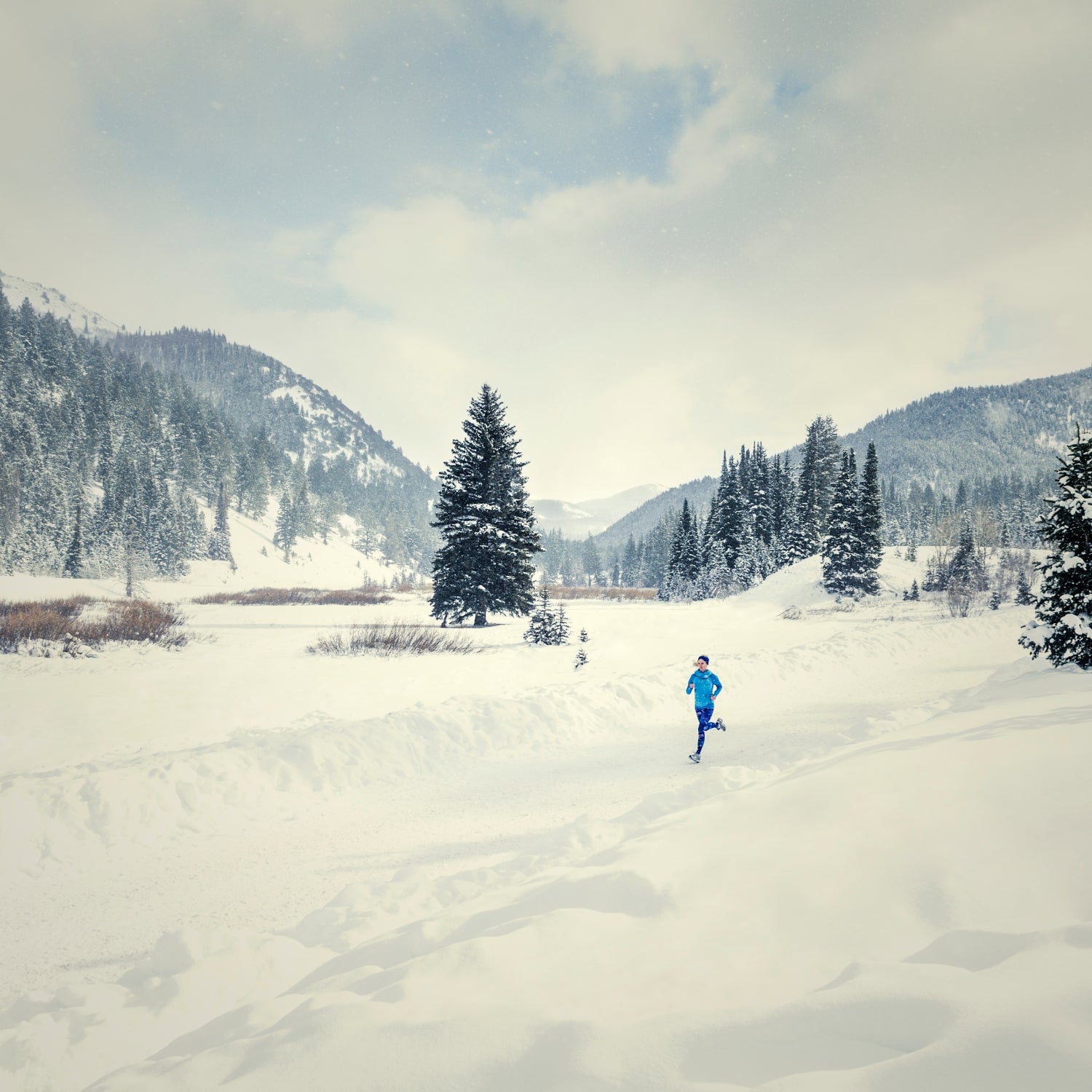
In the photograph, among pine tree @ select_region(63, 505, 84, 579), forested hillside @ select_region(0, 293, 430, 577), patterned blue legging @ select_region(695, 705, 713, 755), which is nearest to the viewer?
patterned blue legging @ select_region(695, 705, 713, 755)

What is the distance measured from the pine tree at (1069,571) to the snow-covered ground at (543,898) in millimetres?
1014

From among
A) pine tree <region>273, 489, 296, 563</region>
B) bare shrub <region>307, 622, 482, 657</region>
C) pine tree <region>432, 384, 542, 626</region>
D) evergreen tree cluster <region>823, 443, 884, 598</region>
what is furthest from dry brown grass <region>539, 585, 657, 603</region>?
pine tree <region>273, 489, 296, 563</region>

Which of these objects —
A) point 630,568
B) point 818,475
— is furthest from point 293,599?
point 630,568

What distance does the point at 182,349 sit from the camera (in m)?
171

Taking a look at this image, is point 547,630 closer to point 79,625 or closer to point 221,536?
point 79,625

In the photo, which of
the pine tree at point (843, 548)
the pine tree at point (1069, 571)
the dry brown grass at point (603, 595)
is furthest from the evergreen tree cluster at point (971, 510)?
the pine tree at point (1069, 571)

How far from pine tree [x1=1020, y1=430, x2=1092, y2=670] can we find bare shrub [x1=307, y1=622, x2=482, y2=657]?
43.1 ft

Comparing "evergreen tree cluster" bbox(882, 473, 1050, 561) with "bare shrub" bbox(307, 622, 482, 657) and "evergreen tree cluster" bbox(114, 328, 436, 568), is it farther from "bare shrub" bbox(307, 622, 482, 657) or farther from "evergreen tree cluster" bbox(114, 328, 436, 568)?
"evergreen tree cluster" bbox(114, 328, 436, 568)

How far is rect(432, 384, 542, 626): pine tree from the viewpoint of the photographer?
22.6 m

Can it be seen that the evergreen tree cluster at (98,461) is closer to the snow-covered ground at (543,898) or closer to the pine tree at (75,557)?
the pine tree at (75,557)

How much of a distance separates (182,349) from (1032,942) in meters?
218

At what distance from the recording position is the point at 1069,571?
9.56m

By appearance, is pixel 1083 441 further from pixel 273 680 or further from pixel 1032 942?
pixel 273 680

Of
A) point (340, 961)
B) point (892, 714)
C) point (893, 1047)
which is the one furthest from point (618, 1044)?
point (892, 714)
